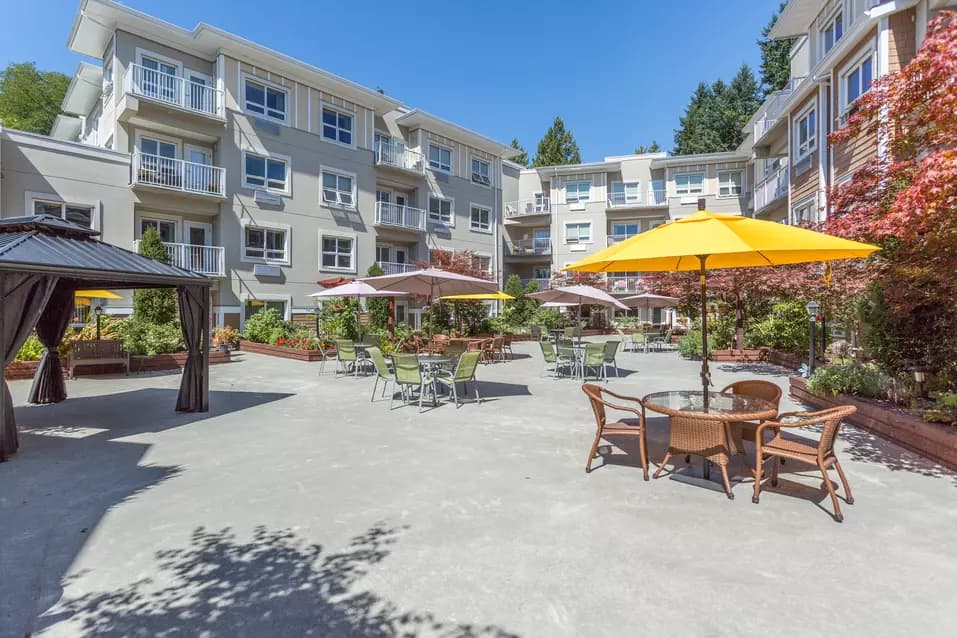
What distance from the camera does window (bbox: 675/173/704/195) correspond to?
32.6 metres

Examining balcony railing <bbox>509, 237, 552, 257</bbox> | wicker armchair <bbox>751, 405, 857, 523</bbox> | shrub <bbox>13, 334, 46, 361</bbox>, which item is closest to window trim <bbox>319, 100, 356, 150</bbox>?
shrub <bbox>13, 334, 46, 361</bbox>

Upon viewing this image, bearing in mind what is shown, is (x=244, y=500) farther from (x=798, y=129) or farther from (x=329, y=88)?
(x=329, y=88)

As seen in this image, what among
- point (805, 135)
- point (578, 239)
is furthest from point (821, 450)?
point (578, 239)

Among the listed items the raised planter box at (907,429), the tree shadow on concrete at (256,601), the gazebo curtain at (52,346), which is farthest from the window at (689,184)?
the tree shadow on concrete at (256,601)

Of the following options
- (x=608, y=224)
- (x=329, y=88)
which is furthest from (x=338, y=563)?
(x=608, y=224)

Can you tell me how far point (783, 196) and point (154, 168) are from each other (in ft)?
77.6

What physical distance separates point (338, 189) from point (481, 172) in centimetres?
1063

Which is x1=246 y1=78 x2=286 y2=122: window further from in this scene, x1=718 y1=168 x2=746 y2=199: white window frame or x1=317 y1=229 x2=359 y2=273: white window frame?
x1=718 y1=168 x2=746 y2=199: white window frame

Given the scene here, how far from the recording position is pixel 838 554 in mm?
3266

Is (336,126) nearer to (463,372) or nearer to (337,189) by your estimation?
(337,189)

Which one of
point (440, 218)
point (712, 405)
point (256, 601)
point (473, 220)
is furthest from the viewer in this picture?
point (473, 220)

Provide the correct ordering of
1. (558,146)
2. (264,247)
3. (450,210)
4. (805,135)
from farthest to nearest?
(558,146) → (450,210) → (264,247) → (805,135)

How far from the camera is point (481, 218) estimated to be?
30.4m

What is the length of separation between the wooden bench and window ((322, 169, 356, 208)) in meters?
12.2
